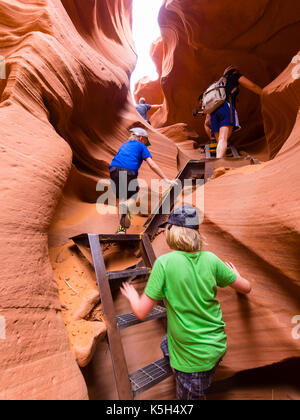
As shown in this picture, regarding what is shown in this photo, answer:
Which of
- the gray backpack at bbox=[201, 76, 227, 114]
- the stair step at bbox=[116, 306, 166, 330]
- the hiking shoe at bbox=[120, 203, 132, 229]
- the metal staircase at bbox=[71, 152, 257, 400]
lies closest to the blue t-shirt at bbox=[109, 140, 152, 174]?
the hiking shoe at bbox=[120, 203, 132, 229]

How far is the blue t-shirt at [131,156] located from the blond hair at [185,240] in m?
1.98

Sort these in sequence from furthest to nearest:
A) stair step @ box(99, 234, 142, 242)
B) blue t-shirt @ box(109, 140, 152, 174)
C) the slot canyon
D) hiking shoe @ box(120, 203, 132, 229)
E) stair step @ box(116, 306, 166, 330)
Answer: blue t-shirt @ box(109, 140, 152, 174) → hiking shoe @ box(120, 203, 132, 229) → stair step @ box(99, 234, 142, 242) → stair step @ box(116, 306, 166, 330) → the slot canyon

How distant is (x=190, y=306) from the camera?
139cm

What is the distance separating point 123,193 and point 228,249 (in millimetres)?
1657

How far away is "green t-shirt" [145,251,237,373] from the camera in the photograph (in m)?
1.38

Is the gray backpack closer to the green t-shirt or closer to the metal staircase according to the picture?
the metal staircase

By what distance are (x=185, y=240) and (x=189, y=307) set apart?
1.30 feet

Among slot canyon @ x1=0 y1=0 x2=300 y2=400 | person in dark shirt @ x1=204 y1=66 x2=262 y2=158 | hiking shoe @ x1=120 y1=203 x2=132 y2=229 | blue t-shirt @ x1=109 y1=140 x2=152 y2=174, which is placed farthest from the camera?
person in dark shirt @ x1=204 y1=66 x2=262 y2=158

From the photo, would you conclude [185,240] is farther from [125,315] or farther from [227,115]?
[227,115]

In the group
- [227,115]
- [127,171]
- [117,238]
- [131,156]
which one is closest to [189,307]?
[117,238]

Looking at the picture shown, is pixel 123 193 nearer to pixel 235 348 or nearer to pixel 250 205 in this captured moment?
pixel 250 205

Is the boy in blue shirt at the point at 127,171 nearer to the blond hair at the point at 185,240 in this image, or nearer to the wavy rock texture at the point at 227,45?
the blond hair at the point at 185,240

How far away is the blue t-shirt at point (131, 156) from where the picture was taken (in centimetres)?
330

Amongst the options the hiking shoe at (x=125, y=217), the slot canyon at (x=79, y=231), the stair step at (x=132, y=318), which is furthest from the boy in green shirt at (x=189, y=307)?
the hiking shoe at (x=125, y=217)
